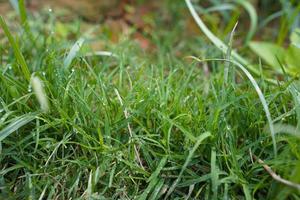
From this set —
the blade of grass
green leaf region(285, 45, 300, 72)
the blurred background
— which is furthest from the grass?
the blurred background

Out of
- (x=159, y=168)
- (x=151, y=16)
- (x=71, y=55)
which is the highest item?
(x=71, y=55)

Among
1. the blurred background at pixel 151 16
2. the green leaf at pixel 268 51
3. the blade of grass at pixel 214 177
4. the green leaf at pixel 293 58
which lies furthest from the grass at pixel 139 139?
the blurred background at pixel 151 16

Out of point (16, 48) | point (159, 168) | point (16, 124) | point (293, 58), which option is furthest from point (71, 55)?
point (293, 58)

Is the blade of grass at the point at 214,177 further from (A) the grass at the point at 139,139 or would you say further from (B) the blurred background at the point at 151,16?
(B) the blurred background at the point at 151,16

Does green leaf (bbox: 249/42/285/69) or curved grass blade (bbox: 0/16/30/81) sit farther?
green leaf (bbox: 249/42/285/69)

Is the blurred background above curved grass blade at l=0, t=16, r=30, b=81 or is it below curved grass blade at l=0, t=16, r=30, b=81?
below

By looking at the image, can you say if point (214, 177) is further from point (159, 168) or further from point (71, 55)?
point (71, 55)

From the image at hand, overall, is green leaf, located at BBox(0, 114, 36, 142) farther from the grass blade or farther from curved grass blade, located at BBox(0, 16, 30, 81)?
the grass blade
